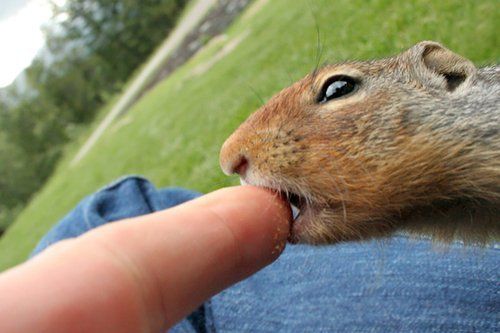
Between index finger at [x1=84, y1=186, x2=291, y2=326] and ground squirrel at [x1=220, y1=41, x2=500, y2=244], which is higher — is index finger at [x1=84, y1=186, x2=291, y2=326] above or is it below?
above

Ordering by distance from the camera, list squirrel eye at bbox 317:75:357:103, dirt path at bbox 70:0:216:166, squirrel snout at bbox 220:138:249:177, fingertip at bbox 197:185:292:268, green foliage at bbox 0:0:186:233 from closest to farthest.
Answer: fingertip at bbox 197:185:292:268
squirrel snout at bbox 220:138:249:177
squirrel eye at bbox 317:75:357:103
dirt path at bbox 70:0:216:166
green foliage at bbox 0:0:186:233

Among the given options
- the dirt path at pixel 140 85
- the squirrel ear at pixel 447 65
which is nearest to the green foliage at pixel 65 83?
the dirt path at pixel 140 85

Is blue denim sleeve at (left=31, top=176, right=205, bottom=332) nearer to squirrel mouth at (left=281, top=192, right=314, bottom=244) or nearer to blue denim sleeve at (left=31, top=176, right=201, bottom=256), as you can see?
blue denim sleeve at (left=31, top=176, right=201, bottom=256)

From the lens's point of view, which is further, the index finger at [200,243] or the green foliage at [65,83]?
the green foliage at [65,83]

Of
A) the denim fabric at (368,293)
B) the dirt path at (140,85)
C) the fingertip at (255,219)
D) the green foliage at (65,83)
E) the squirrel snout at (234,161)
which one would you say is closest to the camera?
the fingertip at (255,219)

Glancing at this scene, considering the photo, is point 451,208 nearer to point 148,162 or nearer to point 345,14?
point 345,14

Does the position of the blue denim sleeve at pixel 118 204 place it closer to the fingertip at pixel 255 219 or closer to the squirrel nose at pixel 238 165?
the squirrel nose at pixel 238 165

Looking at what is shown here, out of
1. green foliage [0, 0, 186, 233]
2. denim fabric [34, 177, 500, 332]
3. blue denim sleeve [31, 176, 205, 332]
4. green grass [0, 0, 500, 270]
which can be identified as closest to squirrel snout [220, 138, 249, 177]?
denim fabric [34, 177, 500, 332]

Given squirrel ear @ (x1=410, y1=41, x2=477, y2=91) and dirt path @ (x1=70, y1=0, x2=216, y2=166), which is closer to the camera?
squirrel ear @ (x1=410, y1=41, x2=477, y2=91)
